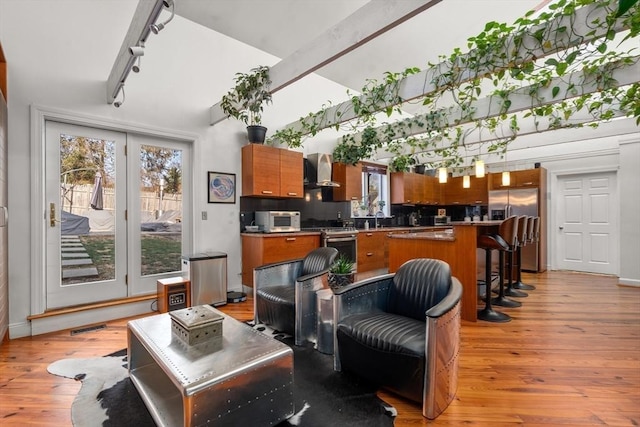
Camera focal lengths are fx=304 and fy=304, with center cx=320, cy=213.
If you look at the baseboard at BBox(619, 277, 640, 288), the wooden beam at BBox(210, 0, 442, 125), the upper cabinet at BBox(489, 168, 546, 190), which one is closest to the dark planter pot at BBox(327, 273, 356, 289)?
the wooden beam at BBox(210, 0, 442, 125)

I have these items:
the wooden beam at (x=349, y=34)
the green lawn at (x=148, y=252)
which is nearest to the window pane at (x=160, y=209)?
the green lawn at (x=148, y=252)

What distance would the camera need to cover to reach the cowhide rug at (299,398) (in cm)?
179

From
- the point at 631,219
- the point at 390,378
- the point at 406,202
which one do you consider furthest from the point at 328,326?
the point at 631,219

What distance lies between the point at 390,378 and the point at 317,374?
0.58 meters

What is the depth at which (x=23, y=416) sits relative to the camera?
1854mm

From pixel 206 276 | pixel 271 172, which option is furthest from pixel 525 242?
pixel 206 276

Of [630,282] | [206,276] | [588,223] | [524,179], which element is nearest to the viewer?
[206,276]

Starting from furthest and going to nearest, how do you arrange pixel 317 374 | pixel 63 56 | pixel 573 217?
pixel 573 217 < pixel 63 56 < pixel 317 374

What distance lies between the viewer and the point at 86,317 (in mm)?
3408

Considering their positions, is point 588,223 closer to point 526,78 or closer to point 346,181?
point 526,78

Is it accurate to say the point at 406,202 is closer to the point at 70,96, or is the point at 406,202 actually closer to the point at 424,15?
the point at 424,15

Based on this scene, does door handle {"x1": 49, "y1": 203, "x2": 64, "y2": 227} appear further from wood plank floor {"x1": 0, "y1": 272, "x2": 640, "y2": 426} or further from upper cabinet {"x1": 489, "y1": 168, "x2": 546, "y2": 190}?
upper cabinet {"x1": 489, "y1": 168, "x2": 546, "y2": 190}

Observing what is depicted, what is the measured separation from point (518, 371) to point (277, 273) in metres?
2.30

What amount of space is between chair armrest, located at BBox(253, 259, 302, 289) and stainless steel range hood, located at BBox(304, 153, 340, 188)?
90.1 inches
